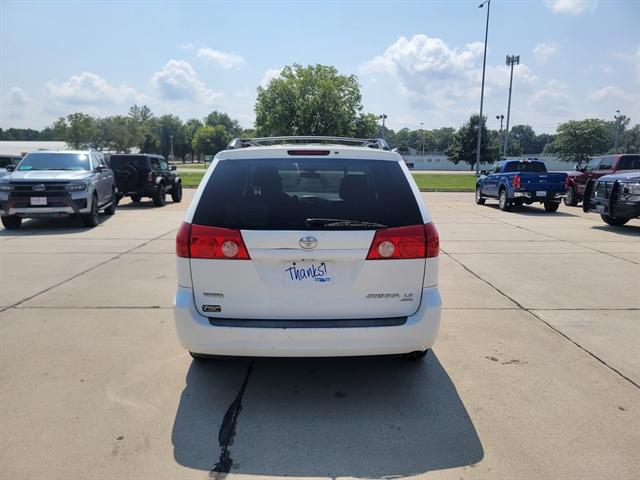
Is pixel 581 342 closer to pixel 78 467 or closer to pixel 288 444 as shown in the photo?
pixel 288 444

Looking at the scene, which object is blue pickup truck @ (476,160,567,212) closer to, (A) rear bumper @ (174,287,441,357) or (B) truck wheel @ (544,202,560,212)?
(B) truck wheel @ (544,202,560,212)

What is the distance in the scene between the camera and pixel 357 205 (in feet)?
11.5

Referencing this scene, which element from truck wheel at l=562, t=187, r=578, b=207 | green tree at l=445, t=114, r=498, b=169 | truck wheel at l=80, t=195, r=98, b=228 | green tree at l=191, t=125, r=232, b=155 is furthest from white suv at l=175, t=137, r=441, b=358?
green tree at l=191, t=125, r=232, b=155

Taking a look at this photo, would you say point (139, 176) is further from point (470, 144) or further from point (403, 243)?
point (470, 144)

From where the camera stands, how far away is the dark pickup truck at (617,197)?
38.8 ft

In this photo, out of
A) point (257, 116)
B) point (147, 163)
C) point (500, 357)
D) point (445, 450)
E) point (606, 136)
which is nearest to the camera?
point (445, 450)

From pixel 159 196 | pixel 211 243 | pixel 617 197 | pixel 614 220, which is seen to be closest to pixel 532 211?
pixel 614 220

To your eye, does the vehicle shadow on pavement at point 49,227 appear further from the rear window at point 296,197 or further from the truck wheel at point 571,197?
the truck wheel at point 571,197

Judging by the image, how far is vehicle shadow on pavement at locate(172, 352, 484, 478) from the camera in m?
2.91

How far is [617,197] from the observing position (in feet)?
40.3

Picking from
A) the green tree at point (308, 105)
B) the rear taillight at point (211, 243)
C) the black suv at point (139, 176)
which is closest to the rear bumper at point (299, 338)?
the rear taillight at point (211, 243)

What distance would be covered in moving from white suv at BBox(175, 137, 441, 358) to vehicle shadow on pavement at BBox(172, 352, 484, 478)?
45cm

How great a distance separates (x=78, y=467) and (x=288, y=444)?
3.95 ft

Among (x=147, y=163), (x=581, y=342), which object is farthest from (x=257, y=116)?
(x=581, y=342)
